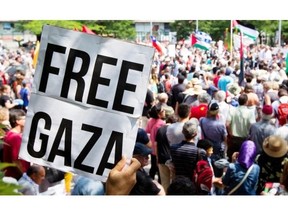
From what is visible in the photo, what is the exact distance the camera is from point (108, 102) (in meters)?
3.94

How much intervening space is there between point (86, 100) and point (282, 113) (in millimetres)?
5234

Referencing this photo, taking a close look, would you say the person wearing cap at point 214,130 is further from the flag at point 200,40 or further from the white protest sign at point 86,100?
the flag at point 200,40

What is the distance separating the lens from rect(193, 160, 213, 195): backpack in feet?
20.0

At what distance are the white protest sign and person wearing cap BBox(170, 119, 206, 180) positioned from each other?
251 cm

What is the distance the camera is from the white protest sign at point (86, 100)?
3916 mm

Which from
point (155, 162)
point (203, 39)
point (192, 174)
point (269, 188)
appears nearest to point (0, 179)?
point (269, 188)

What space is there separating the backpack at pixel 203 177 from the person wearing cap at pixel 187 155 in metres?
0.16

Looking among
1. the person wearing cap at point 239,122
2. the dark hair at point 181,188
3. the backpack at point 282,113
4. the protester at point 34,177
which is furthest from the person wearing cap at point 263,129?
the protester at point 34,177

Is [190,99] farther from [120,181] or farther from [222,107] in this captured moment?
[120,181]

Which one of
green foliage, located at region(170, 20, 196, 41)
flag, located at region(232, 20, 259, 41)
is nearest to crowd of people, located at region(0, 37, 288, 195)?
flag, located at region(232, 20, 259, 41)

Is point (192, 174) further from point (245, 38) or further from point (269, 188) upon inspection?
point (245, 38)

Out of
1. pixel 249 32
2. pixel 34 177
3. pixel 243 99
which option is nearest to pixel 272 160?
pixel 34 177

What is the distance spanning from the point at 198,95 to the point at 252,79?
8.75ft

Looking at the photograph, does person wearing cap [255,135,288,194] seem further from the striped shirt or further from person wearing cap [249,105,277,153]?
person wearing cap [249,105,277,153]
